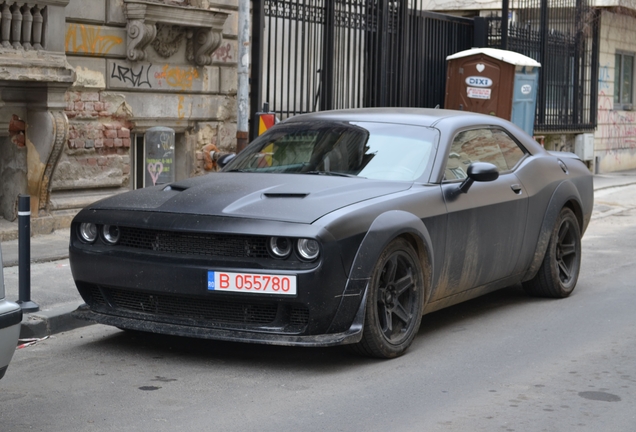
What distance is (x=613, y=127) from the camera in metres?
24.8

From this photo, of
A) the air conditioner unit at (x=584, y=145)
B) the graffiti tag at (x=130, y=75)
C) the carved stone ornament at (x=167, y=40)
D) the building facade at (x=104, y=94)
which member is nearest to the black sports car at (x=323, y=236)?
the building facade at (x=104, y=94)

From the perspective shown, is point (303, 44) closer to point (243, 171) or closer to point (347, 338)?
point (243, 171)

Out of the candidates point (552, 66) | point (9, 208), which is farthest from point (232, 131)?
point (552, 66)

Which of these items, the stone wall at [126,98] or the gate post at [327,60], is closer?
the stone wall at [126,98]

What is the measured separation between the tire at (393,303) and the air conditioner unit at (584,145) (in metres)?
17.6

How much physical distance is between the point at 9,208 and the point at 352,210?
628cm

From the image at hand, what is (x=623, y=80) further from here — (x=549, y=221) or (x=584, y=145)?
(x=549, y=221)

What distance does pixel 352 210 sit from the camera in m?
5.73

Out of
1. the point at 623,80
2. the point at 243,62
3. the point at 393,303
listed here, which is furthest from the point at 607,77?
the point at 393,303

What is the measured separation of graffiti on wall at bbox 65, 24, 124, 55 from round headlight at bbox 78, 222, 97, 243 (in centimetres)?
547

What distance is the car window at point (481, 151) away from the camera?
6941mm

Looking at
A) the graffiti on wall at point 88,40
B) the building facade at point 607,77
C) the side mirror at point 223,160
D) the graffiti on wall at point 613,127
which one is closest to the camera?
the side mirror at point 223,160

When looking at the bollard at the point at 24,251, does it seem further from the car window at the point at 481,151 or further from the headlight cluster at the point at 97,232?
the car window at the point at 481,151

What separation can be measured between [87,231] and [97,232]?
0.10m
